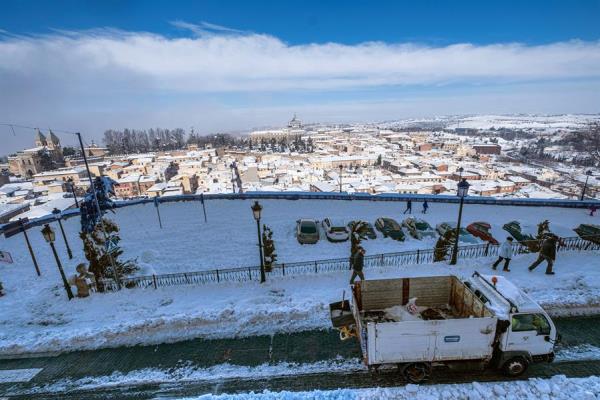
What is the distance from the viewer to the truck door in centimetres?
600

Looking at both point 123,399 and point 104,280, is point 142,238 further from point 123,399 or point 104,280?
point 123,399

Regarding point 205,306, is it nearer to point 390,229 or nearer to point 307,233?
point 307,233

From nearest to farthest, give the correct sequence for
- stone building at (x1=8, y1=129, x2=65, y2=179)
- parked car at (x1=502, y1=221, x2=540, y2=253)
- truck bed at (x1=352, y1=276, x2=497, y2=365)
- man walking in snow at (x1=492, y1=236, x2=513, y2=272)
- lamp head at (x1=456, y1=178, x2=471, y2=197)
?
truck bed at (x1=352, y1=276, x2=497, y2=365), lamp head at (x1=456, y1=178, x2=471, y2=197), man walking in snow at (x1=492, y1=236, x2=513, y2=272), parked car at (x1=502, y1=221, x2=540, y2=253), stone building at (x1=8, y1=129, x2=65, y2=179)

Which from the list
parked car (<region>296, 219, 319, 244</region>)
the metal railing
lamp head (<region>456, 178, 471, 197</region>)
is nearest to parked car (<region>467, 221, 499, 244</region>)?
the metal railing

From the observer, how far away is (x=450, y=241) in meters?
13.3

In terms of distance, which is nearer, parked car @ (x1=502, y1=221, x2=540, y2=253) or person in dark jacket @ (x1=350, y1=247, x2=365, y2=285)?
person in dark jacket @ (x1=350, y1=247, x2=365, y2=285)

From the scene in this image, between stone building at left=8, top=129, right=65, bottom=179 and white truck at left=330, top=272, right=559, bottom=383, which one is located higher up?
white truck at left=330, top=272, right=559, bottom=383

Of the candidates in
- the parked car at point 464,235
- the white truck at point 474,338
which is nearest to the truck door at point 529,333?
A: the white truck at point 474,338

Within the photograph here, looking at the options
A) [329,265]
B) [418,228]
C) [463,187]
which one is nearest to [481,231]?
[418,228]

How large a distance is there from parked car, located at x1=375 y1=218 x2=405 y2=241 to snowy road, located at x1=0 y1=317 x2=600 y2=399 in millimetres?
8677

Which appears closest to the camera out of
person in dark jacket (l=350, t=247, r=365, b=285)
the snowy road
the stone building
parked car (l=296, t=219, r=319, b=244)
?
the snowy road

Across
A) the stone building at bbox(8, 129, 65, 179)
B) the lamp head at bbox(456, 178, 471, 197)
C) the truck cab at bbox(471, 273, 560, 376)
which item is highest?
the lamp head at bbox(456, 178, 471, 197)

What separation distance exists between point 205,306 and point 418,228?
13.2 meters

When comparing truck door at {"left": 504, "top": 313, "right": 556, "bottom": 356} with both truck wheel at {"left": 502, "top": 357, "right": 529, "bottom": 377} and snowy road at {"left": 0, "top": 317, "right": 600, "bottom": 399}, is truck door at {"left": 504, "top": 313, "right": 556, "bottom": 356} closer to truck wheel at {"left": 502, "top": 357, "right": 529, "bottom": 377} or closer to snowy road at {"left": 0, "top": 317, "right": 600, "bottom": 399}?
truck wheel at {"left": 502, "top": 357, "right": 529, "bottom": 377}
